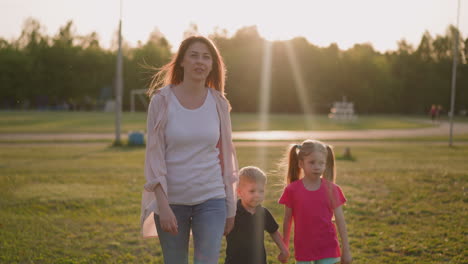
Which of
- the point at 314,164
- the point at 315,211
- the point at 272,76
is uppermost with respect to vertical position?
the point at 272,76

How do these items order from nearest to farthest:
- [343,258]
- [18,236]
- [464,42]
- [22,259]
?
[343,258] → [22,259] → [18,236] → [464,42]

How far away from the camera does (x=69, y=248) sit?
5.88m

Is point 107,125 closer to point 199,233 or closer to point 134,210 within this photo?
point 134,210

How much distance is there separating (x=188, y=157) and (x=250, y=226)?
0.82 meters

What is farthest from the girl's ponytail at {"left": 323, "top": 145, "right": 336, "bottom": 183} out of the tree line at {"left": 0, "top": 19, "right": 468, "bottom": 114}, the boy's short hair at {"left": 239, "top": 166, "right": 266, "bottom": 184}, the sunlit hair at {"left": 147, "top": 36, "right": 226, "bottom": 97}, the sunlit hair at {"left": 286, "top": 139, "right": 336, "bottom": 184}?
the tree line at {"left": 0, "top": 19, "right": 468, "bottom": 114}

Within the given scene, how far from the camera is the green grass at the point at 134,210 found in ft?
19.0

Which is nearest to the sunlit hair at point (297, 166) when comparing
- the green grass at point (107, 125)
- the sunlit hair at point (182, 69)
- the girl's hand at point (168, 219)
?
the sunlit hair at point (182, 69)

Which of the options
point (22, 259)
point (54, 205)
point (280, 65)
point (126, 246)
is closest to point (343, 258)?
point (126, 246)

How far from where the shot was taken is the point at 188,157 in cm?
291

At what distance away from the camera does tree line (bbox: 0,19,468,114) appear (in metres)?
76.9

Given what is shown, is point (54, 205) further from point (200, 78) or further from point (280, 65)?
point (280, 65)

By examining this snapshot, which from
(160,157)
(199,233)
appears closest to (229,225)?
(199,233)

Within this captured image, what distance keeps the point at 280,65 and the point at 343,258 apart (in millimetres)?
80235

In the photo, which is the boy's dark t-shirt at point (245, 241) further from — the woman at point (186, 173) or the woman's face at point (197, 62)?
the woman's face at point (197, 62)
